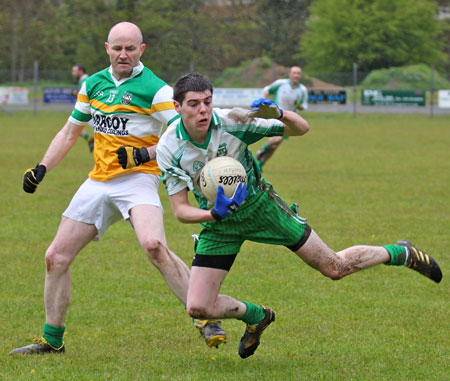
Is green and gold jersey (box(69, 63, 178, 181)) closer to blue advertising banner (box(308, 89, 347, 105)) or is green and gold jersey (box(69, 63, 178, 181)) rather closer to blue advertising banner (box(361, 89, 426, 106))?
blue advertising banner (box(308, 89, 347, 105))

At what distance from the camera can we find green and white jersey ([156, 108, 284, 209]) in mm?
4754

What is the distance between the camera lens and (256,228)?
16.2 feet

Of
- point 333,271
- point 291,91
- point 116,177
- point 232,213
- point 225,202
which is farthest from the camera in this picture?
point 291,91

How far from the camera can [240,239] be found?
16.4ft

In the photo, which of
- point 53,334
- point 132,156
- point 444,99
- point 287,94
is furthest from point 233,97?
point 53,334

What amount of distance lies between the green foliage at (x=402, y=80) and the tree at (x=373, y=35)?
33.6 ft

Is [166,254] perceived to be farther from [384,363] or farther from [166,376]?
[384,363]

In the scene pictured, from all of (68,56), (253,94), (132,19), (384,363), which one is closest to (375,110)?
(253,94)

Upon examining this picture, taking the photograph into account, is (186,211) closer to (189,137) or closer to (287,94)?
(189,137)

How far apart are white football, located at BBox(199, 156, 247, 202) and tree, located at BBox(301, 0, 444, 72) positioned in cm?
5098

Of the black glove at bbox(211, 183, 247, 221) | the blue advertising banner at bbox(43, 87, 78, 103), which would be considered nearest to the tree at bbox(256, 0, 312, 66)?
the blue advertising banner at bbox(43, 87, 78, 103)

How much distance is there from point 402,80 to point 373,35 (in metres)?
12.0

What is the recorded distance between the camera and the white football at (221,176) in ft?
14.8

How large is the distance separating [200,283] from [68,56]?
50.3 metres
